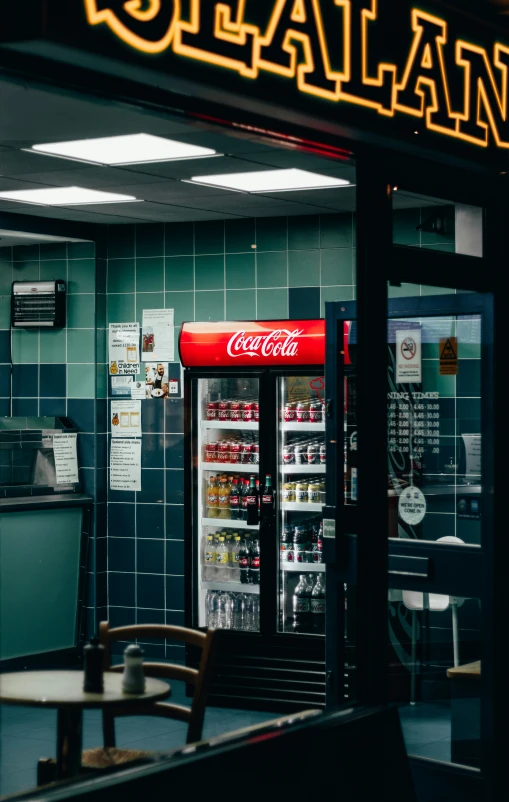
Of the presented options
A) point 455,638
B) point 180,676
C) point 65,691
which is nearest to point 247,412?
point 455,638

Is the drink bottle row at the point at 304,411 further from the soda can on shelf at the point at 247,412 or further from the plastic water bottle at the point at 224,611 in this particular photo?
the plastic water bottle at the point at 224,611

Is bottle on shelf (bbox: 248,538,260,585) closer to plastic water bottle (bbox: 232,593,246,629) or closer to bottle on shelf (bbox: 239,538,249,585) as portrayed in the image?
bottle on shelf (bbox: 239,538,249,585)

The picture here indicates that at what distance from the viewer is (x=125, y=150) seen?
496cm

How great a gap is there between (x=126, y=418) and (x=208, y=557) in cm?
106

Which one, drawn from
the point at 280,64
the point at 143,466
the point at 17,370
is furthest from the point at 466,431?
the point at 17,370

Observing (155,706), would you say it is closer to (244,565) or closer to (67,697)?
(67,697)

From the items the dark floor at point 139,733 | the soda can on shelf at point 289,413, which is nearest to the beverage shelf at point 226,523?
the soda can on shelf at point 289,413

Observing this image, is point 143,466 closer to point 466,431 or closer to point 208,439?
point 208,439

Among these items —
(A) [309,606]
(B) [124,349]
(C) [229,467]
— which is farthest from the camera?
(B) [124,349]

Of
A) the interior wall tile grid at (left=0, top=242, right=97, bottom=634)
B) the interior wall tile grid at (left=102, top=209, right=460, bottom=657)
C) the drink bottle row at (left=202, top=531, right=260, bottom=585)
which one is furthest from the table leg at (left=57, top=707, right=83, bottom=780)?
the interior wall tile grid at (left=0, top=242, right=97, bottom=634)

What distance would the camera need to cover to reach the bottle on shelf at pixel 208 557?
6941 millimetres

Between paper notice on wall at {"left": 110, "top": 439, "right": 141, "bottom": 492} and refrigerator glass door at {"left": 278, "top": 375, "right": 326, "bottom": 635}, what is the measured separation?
107 centimetres

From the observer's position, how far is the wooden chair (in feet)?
11.3

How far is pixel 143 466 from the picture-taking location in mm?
7266
